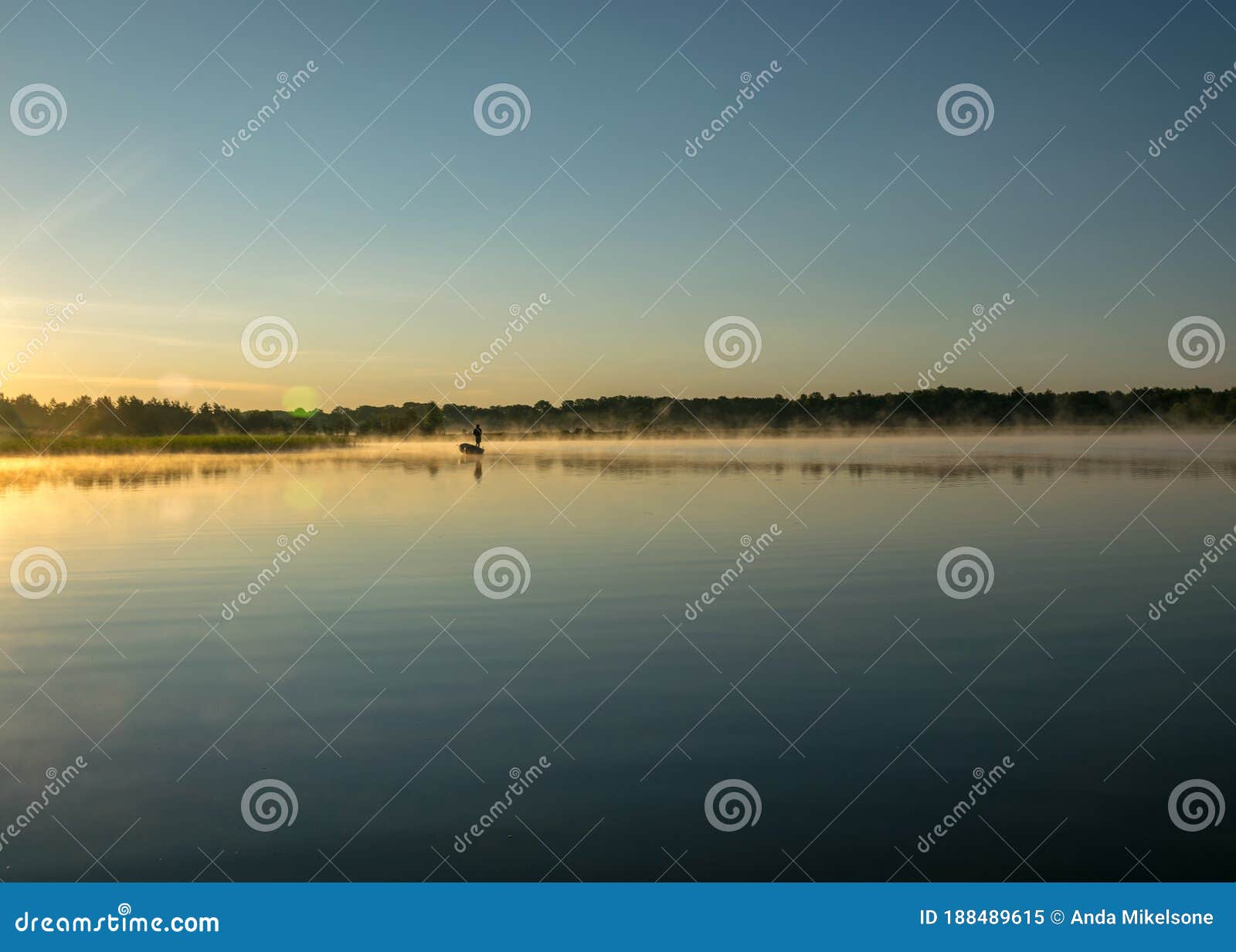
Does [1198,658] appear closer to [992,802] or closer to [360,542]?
[992,802]

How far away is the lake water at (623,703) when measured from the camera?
669 cm

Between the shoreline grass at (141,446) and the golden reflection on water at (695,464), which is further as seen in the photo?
the shoreline grass at (141,446)

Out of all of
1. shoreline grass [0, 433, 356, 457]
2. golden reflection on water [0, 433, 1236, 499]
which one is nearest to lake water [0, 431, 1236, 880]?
golden reflection on water [0, 433, 1236, 499]

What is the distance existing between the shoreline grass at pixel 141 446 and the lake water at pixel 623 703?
67173 mm

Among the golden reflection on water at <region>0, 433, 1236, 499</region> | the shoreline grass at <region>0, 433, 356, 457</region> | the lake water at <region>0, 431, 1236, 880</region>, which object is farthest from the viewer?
the shoreline grass at <region>0, 433, 356, 457</region>

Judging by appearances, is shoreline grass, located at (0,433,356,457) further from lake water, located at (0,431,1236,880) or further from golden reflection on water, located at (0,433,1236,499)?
lake water, located at (0,431,1236,880)

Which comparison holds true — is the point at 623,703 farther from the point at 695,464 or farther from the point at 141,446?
the point at 141,446

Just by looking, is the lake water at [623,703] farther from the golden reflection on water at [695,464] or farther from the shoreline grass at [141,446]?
the shoreline grass at [141,446]

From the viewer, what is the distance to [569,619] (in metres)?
13.1

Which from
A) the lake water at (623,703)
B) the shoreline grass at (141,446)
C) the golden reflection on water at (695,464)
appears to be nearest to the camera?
the lake water at (623,703)

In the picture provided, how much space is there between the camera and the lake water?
263 inches

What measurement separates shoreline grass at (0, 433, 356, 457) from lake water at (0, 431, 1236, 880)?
67173 millimetres

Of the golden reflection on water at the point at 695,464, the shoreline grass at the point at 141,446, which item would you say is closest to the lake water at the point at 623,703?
the golden reflection on water at the point at 695,464

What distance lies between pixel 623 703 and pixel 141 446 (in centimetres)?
8825
